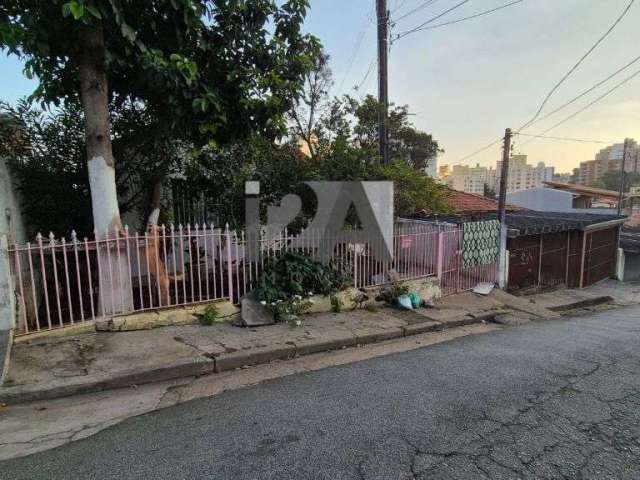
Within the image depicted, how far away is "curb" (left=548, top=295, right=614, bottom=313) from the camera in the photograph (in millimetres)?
9328

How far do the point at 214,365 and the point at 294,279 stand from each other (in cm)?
222

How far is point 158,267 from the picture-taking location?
5.33m

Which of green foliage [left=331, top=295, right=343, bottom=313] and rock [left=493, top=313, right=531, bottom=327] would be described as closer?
green foliage [left=331, top=295, right=343, bottom=313]

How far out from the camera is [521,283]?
10.5 m

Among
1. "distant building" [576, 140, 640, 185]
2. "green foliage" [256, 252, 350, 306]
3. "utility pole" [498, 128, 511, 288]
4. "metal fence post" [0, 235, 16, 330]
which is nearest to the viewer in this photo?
"metal fence post" [0, 235, 16, 330]

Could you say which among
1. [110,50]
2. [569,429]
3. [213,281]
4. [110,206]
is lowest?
[569,429]

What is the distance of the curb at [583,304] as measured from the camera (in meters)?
9.33

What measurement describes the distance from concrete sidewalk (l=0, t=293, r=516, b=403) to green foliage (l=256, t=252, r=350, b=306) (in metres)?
0.46

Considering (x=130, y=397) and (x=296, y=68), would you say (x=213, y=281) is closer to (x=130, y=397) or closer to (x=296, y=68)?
(x=130, y=397)

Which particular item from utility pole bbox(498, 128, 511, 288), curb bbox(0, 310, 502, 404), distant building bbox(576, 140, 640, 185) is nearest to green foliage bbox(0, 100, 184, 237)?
curb bbox(0, 310, 502, 404)

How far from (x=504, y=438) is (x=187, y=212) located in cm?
710

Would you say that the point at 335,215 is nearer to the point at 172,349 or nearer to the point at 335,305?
the point at 335,305

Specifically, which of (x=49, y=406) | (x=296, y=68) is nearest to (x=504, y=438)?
(x=49, y=406)

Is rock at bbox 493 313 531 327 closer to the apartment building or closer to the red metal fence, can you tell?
the red metal fence
